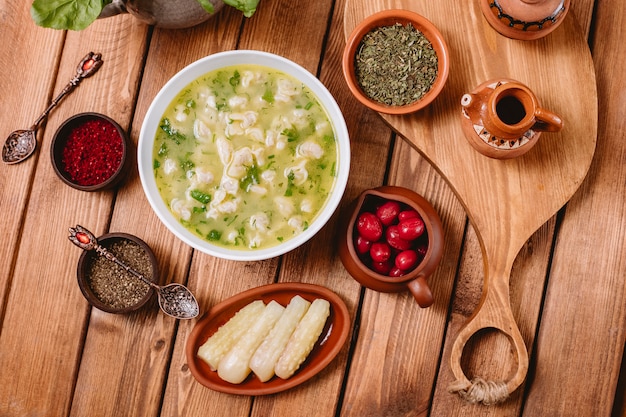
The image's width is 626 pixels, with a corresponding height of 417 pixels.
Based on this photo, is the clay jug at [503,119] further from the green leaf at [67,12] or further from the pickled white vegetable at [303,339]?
the green leaf at [67,12]

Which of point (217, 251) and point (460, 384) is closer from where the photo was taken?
point (217, 251)

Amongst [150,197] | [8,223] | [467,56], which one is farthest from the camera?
[8,223]

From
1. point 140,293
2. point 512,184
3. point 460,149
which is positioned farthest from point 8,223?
point 512,184

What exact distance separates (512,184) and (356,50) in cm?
72

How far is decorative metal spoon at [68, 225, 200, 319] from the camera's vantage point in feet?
7.29

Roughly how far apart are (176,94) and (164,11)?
269 millimetres

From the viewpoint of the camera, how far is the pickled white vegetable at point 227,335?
2.22 metres

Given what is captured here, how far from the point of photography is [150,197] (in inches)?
80.2

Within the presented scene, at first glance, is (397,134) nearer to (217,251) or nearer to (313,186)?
(313,186)

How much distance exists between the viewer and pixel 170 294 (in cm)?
224

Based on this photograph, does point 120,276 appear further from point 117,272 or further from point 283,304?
point 283,304

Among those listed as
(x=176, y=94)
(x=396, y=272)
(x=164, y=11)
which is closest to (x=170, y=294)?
(x=176, y=94)

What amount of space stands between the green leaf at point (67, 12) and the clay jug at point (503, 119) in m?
1.18

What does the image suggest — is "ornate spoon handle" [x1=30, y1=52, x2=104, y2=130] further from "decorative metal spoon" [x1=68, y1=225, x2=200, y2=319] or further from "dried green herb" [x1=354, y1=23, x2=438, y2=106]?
"dried green herb" [x1=354, y1=23, x2=438, y2=106]
